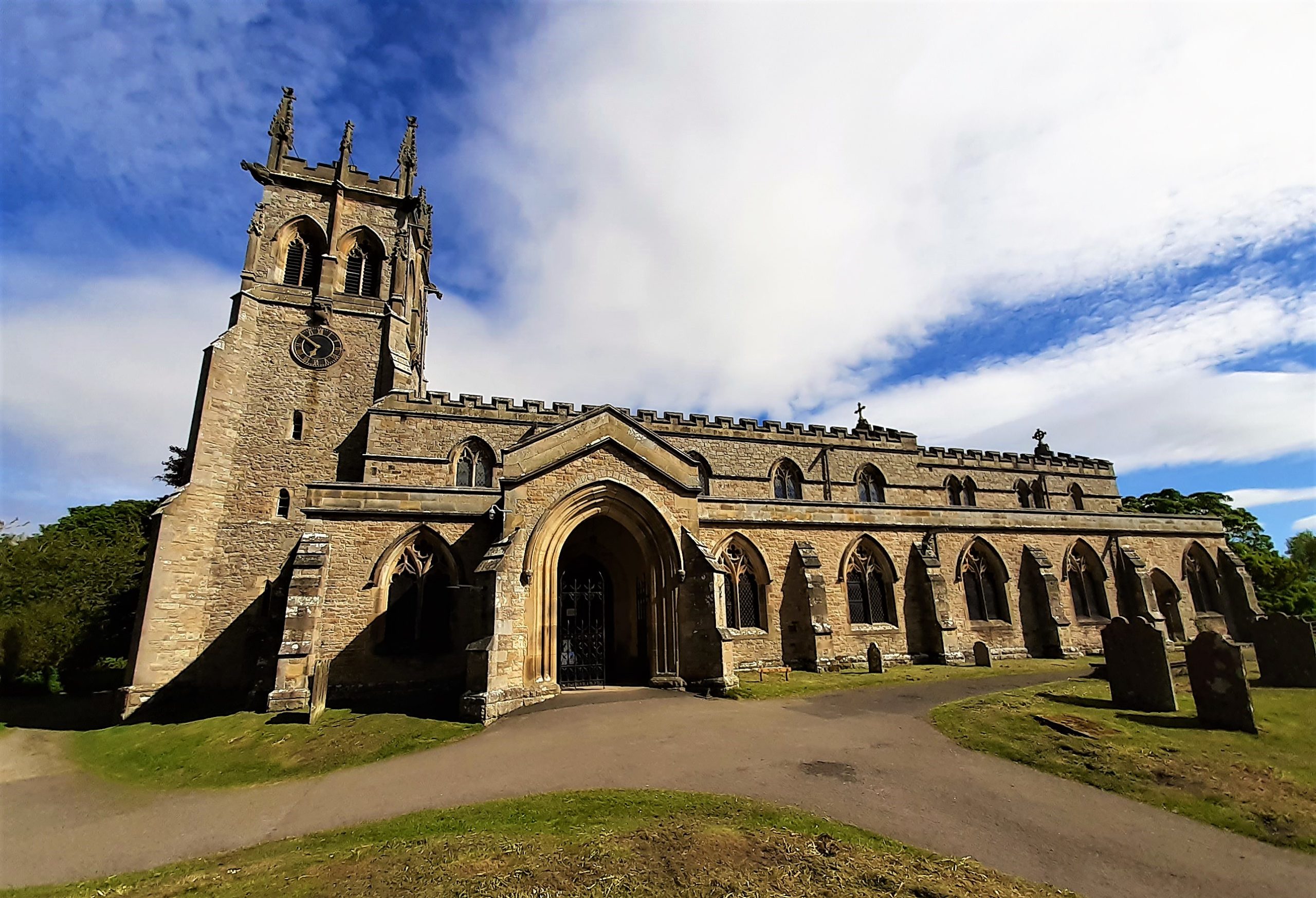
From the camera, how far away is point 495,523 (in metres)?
15.5

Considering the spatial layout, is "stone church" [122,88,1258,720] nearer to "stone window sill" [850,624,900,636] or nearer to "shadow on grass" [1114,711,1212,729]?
"stone window sill" [850,624,900,636]

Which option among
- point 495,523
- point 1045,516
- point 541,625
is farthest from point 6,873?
point 1045,516

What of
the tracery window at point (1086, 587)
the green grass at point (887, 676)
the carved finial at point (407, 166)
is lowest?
the green grass at point (887, 676)

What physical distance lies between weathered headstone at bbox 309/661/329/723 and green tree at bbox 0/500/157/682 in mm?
12845

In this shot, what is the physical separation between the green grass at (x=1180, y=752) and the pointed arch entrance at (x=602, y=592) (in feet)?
21.6

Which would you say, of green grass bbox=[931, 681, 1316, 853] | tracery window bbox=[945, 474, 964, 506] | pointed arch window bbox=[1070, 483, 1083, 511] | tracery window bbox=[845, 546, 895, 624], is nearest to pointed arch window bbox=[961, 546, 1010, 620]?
tracery window bbox=[845, 546, 895, 624]

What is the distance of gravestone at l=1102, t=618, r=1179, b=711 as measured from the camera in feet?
35.6

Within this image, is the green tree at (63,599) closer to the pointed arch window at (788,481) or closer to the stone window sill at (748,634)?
the stone window sill at (748,634)

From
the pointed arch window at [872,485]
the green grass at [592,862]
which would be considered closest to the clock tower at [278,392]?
the green grass at [592,862]

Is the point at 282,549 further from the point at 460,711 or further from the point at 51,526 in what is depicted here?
the point at 51,526

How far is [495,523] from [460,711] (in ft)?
17.3

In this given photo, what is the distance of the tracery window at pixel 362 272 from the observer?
76.7 ft

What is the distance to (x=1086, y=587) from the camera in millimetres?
21109

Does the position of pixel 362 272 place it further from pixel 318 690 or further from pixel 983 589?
pixel 983 589
